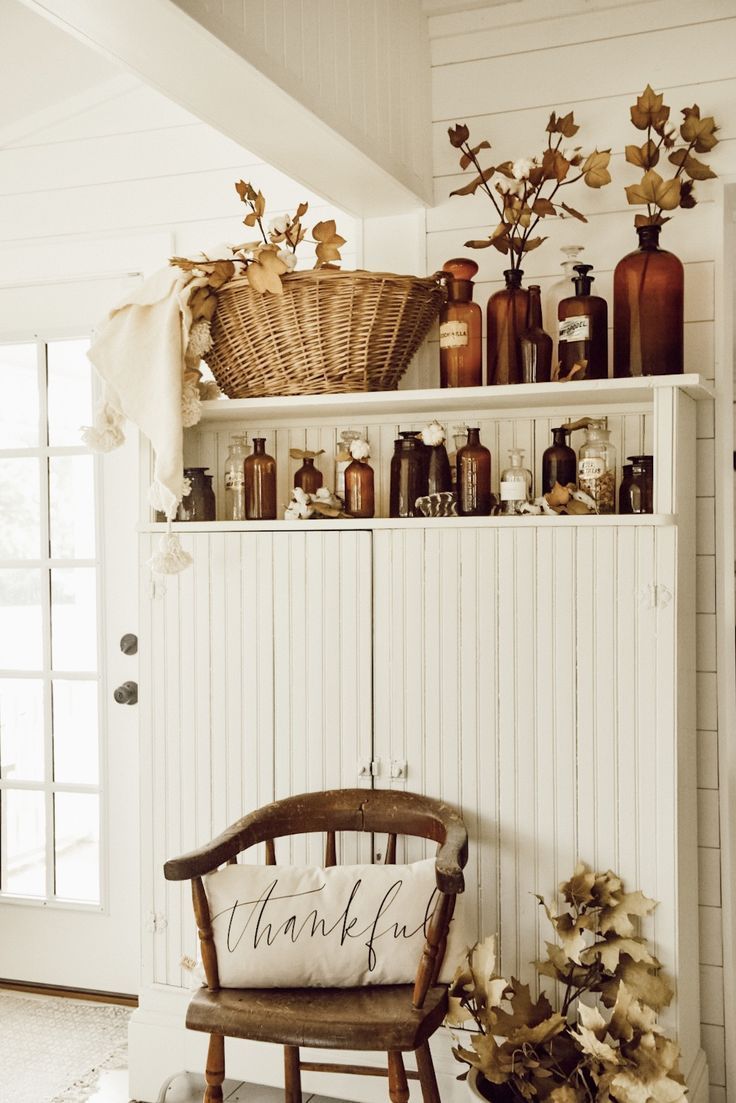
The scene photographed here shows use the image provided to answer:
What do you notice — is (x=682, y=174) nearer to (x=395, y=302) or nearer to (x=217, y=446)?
(x=395, y=302)

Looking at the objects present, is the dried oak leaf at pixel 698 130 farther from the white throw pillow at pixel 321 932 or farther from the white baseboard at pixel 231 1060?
the white baseboard at pixel 231 1060

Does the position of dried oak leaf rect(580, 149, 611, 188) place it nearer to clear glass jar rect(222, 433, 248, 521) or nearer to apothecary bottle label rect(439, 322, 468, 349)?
apothecary bottle label rect(439, 322, 468, 349)

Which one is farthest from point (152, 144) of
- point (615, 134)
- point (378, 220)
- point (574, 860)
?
point (574, 860)

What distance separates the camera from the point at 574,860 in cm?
220

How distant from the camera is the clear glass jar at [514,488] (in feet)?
7.52

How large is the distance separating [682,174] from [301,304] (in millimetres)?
912

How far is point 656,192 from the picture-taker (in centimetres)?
223

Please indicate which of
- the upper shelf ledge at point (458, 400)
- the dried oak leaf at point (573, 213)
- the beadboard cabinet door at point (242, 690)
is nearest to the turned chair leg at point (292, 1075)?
the beadboard cabinet door at point (242, 690)

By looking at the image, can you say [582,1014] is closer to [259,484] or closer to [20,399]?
[259,484]

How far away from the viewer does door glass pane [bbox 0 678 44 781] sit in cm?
312

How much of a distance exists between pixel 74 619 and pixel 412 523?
4.09 feet

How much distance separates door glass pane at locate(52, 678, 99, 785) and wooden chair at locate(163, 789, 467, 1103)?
0.94 meters

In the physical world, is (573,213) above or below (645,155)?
below

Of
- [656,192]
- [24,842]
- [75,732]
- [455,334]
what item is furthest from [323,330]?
[24,842]
